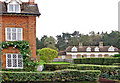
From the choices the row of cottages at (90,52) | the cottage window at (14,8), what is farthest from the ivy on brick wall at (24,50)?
the row of cottages at (90,52)

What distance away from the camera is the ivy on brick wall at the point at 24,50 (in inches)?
703

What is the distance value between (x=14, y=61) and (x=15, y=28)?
3.32 metres

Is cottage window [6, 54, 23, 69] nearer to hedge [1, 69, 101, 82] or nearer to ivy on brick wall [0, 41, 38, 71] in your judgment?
ivy on brick wall [0, 41, 38, 71]

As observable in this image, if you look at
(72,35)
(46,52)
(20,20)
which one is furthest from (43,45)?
(20,20)

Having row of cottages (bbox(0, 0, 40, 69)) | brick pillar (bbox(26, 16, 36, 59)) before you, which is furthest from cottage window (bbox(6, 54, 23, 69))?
brick pillar (bbox(26, 16, 36, 59))

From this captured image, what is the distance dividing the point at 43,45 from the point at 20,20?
193ft

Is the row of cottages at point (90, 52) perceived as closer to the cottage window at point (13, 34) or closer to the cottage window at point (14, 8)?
the cottage window at point (13, 34)

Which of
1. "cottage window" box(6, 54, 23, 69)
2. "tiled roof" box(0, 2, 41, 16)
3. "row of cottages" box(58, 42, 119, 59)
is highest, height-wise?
"tiled roof" box(0, 2, 41, 16)

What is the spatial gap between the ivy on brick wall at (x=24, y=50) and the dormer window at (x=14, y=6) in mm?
3275

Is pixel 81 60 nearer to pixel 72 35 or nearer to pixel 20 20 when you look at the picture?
pixel 20 20

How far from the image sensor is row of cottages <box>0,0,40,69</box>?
18078mm

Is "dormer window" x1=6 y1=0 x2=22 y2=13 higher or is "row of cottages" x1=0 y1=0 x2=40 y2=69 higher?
"dormer window" x1=6 y1=0 x2=22 y2=13

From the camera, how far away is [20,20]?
60.5ft

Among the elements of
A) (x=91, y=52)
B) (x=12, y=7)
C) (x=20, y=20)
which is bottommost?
(x=91, y=52)
